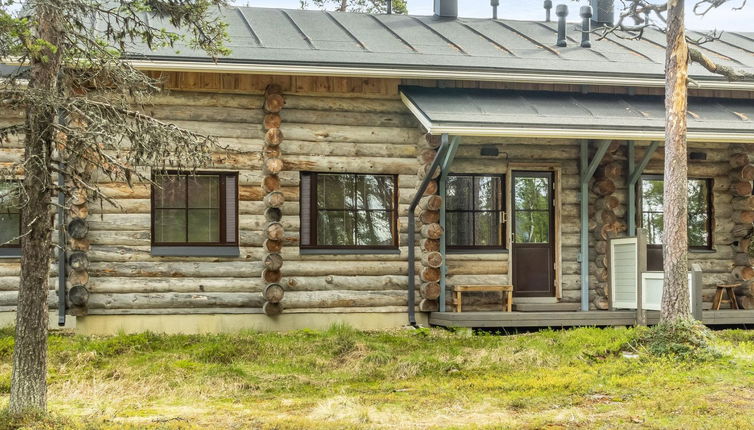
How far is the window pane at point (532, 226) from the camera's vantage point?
14914 mm

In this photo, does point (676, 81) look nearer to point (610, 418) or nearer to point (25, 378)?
point (610, 418)

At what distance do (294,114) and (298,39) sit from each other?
147 centimetres

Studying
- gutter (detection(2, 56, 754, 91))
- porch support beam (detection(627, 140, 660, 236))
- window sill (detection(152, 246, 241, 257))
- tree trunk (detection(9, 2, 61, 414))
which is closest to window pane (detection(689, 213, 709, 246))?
porch support beam (detection(627, 140, 660, 236))

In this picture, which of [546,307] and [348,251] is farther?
[546,307]

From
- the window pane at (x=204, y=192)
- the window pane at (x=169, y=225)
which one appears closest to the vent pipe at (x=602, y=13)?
the window pane at (x=204, y=192)

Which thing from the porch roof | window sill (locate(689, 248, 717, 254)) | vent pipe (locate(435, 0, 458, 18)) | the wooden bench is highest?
vent pipe (locate(435, 0, 458, 18))

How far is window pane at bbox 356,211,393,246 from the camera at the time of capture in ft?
47.1

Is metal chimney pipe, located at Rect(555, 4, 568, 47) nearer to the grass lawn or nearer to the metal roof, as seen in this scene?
the metal roof

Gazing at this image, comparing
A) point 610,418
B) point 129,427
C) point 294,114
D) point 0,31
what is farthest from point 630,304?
point 0,31

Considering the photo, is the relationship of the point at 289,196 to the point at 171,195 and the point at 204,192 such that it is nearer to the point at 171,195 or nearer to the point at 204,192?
the point at 204,192

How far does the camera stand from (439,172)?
14.0m

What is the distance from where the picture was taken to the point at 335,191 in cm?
1430

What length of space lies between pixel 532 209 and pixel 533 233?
0.38 m

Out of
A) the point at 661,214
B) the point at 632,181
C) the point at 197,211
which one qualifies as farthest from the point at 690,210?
the point at 197,211
